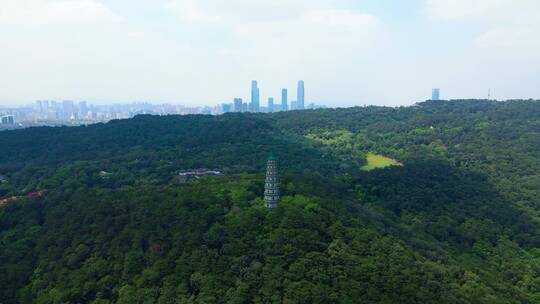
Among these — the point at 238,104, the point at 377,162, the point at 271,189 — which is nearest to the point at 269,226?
the point at 271,189

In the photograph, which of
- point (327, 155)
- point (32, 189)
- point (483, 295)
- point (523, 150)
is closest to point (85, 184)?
point (32, 189)

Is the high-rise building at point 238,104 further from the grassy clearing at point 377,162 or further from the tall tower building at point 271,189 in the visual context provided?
the tall tower building at point 271,189

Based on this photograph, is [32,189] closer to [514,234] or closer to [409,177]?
[409,177]

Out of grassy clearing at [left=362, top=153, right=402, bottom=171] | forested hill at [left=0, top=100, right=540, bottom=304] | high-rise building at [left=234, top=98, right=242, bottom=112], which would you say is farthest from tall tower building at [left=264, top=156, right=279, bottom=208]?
high-rise building at [left=234, top=98, right=242, bottom=112]

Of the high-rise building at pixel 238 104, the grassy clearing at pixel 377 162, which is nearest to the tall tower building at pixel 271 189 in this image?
the grassy clearing at pixel 377 162

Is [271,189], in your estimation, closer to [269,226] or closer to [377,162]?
[269,226]

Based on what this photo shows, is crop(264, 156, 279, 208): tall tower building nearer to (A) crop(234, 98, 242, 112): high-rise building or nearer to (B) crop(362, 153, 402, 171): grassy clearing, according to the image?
(B) crop(362, 153, 402, 171): grassy clearing
